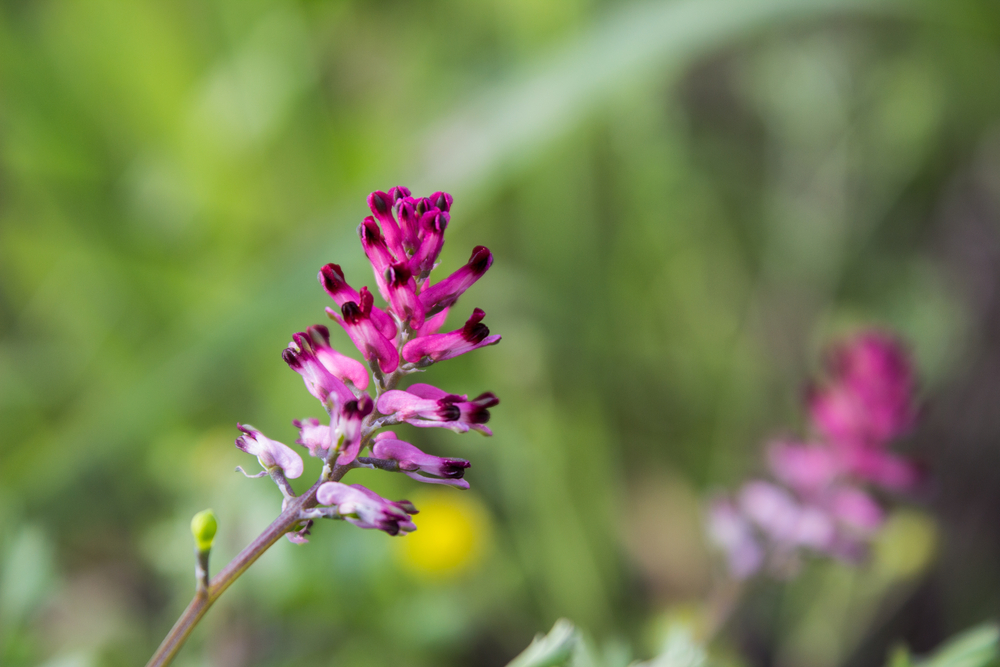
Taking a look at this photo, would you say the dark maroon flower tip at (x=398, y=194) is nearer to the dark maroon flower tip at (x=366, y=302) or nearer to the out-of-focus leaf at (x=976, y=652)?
the dark maroon flower tip at (x=366, y=302)

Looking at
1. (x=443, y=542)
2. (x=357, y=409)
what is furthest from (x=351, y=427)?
(x=443, y=542)

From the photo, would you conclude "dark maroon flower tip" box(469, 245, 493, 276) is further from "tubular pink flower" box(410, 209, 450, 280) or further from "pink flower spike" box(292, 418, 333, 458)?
"pink flower spike" box(292, 418, 333, 458)

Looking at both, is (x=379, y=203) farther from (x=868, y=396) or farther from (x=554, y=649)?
(x=868, y=396)

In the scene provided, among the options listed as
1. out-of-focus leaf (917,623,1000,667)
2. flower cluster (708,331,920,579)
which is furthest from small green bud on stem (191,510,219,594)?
flower cluster (708,331,920,579)

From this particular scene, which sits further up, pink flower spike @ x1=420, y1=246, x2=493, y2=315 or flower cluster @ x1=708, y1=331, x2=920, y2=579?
pink flower spike @ x1=420, y1=246, x2=493, y2=315

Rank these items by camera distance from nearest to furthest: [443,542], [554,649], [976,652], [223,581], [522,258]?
[223,581] < [554,649] < [976,652] < [443,542] < [522,258]

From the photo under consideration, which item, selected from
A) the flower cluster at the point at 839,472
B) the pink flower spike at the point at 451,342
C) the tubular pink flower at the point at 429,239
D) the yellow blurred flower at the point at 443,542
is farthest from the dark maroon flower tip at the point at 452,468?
the yellow blurred flower at the point at 443,542
